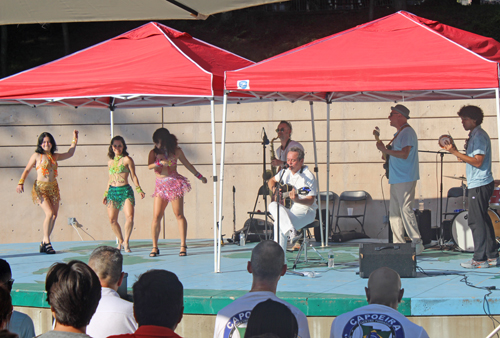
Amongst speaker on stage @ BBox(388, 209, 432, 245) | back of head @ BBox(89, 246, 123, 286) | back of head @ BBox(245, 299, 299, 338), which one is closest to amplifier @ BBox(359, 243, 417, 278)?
speaker on stage @ BBox(388, 209, 432, 245)

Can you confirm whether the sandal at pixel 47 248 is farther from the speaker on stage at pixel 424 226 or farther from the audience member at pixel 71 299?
the audience member at pixel 71 299

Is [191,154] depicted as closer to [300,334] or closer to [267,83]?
[267,83]

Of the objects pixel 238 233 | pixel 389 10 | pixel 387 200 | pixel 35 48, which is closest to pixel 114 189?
pixel 238 233

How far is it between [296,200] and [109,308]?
3681 millimetres

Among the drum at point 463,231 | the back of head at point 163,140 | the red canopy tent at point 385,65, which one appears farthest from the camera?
the drum at point 463,231

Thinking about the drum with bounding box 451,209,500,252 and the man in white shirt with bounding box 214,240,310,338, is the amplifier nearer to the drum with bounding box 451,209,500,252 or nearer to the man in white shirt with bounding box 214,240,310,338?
the drum with bounding box 451,209,500,252

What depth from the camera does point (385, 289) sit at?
2.76m

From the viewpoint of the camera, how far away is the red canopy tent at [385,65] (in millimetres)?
5367

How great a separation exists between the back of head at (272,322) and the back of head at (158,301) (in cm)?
48

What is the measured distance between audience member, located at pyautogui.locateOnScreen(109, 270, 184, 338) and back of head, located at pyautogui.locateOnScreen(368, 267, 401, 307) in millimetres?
1072

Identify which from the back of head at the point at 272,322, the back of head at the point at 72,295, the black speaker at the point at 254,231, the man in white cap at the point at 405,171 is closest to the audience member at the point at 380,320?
the back of head at the point at 272,322

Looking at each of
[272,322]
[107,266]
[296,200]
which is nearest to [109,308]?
[107,266]

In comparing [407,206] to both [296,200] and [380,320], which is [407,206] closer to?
[296,200]

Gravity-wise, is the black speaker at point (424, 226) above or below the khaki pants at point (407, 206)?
below
